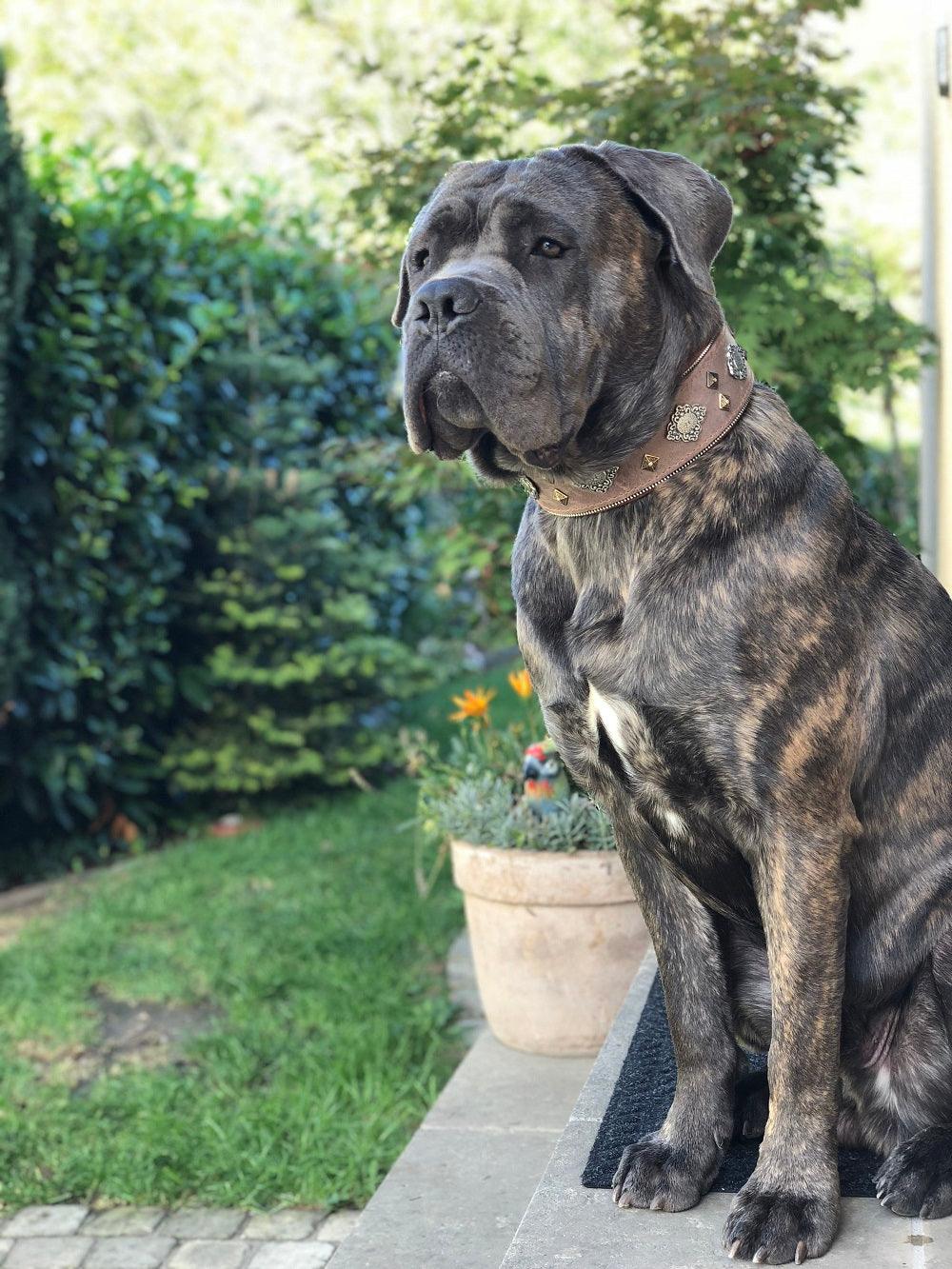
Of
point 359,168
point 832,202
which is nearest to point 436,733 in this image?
point 359,168

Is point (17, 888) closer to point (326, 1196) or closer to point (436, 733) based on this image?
point (436, 733)

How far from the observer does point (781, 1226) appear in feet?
6.81

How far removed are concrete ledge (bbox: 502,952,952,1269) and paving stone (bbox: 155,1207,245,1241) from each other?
111cm

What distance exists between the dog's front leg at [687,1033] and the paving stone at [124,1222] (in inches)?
55.3

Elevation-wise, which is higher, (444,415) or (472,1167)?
(444,415)

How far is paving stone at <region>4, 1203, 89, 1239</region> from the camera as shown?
3.18 m

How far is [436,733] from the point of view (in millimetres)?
7887

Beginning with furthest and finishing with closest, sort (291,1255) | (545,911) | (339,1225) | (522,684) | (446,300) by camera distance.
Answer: (522,684), (545,911), (339,1225), (291,1255), (446,300)

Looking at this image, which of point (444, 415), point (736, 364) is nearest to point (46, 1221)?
point (444, 415)

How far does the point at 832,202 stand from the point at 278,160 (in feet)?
24.6

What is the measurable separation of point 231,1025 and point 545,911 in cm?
124

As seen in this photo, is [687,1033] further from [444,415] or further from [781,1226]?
[444,415]

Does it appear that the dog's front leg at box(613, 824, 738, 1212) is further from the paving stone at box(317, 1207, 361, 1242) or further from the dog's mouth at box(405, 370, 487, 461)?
the paving stone at box(317, 1207, 361, 1242)

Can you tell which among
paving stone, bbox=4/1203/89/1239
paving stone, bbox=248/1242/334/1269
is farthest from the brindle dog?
paving stone, bbox=4/1203/89/1239
